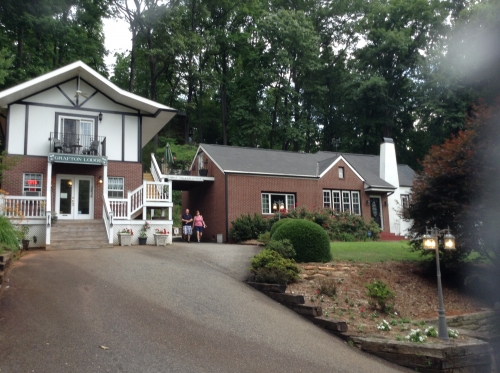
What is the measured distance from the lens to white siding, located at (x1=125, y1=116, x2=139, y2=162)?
67.6 feet

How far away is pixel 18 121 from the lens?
18875 mm

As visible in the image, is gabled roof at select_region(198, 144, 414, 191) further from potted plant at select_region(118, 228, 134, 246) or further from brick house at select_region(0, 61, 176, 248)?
potted plant at select_region(118, 228, 134, 246)

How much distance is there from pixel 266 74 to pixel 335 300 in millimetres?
33969

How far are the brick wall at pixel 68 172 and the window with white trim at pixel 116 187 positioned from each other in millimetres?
189

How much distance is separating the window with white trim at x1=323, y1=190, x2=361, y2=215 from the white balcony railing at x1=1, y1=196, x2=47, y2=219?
14.8 metres

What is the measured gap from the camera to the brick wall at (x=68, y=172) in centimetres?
1838

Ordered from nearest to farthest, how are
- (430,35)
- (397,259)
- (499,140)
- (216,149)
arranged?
(499,140), (397,259), (216,149), (430,35)

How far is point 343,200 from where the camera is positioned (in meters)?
25.6

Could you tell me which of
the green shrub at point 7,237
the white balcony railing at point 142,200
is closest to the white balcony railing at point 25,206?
the white balcony railing at point 142,200

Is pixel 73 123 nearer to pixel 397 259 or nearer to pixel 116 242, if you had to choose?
pixel 116 242

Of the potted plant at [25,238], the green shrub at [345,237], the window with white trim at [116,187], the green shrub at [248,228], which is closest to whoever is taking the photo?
the potted plant at [25,238]

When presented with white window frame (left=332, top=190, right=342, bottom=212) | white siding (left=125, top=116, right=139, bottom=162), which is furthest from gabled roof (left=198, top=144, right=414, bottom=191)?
white siding (left=125, top=116, right=139, bottom=162)

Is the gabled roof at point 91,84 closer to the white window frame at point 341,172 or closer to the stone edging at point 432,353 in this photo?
the white window frame at point 341,172

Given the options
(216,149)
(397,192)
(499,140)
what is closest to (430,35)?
(397,192)
